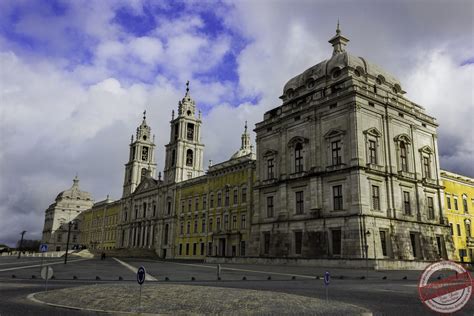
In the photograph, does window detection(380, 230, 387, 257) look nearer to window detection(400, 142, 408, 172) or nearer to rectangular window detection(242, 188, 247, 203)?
window detection(400, 142, 408, 172)

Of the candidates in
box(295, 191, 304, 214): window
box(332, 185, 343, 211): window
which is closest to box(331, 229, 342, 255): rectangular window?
box(332, 185, 343, 211): window

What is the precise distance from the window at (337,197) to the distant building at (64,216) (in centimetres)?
10489

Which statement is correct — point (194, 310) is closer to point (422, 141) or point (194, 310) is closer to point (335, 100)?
point (335, 100)

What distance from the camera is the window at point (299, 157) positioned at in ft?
148

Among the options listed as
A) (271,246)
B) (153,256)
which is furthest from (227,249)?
(153,256)

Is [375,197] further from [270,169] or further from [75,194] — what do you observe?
[75,194]

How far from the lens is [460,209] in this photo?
176 feet

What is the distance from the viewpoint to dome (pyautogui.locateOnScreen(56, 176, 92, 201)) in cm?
13512

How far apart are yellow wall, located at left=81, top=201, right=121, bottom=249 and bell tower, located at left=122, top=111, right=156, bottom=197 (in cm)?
712

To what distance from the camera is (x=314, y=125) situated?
44156 millimetres

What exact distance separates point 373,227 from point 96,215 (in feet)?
304

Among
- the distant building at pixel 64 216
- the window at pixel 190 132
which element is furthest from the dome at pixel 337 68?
the distant building at pixel 64 216

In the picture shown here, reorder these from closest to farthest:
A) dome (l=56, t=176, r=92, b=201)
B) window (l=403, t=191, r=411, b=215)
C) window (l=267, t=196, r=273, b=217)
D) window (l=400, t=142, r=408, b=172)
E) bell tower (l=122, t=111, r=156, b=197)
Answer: window (l=403, t=191, r=411, b=215) → window (l=400, t=142, r=408, b=172) → window (l=267, t=196, r=273, b=217) → bell tower (l=122, t=111, r=156, b=197) → dome (l=56, t=176, r=92, b=201)

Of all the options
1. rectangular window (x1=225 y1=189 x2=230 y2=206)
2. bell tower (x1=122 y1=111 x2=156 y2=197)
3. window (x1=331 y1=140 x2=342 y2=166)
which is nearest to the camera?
window (x1=331 y1=140 x2=342 y2=166)
